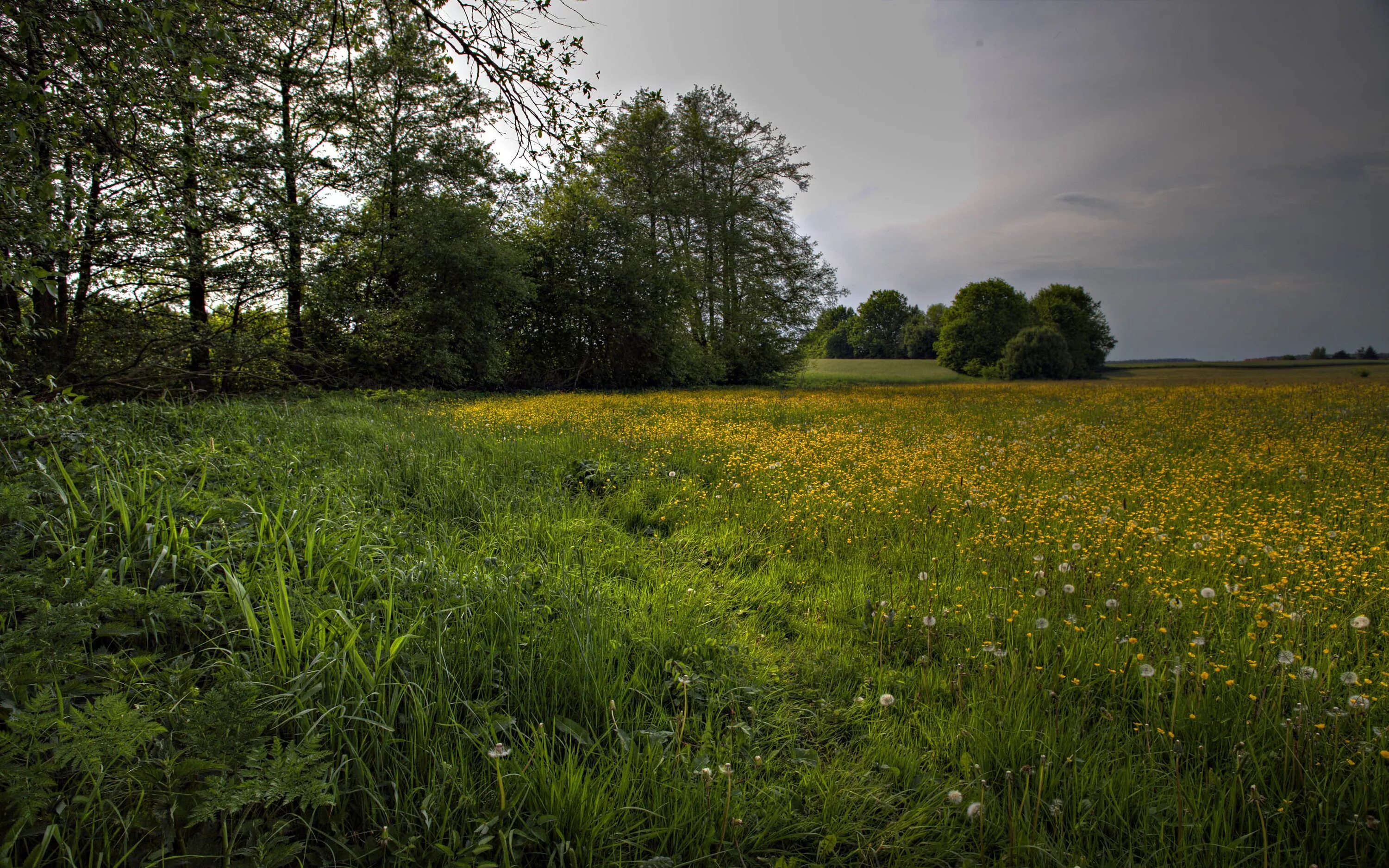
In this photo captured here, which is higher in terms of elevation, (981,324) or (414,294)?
(981,324)

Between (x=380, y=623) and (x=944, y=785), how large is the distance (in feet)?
8.06

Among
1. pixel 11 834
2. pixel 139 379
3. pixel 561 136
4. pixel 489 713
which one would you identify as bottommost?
pixel 489 713

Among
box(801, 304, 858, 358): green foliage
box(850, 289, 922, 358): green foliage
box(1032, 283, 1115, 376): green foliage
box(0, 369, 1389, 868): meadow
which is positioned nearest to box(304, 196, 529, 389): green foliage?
box(0, 369, 1389, 868): meadow

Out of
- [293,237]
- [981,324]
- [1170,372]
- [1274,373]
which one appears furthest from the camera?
[981,324]

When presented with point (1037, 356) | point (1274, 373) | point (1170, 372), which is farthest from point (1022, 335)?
point (1274, 373)

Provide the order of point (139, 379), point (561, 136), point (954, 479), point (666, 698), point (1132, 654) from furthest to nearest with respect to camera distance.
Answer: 1. point (139, 379)
2. point (954, 479)
3. point (561, 136)
4. point (1132, 654)
5. point (666, 698)

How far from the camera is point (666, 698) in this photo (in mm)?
2398

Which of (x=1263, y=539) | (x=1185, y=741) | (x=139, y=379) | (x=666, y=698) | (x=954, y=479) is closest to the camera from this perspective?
(x=1185, y=741)

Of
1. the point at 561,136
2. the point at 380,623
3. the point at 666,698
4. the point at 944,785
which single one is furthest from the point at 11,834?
the point at 561,136

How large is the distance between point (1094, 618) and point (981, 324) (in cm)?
5398

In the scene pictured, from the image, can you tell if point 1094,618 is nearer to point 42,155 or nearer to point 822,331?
point 42,155

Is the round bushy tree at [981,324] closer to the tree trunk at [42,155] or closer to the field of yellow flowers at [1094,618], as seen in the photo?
the field of yellow flowers at [1094,618]

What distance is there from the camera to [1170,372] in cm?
3297

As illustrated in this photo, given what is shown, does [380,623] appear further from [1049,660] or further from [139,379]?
[139,379]
